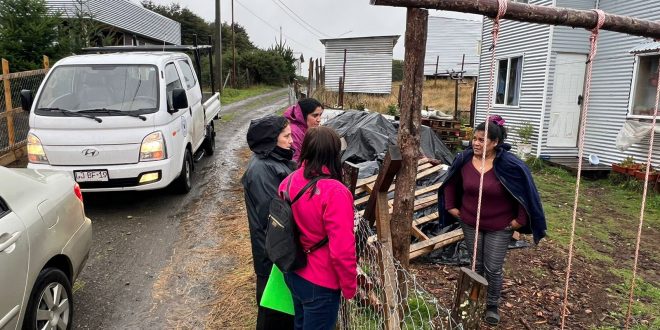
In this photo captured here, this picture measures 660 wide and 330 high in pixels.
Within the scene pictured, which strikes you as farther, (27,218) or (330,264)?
(27,218)

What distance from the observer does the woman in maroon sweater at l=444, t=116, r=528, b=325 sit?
3.49 meters

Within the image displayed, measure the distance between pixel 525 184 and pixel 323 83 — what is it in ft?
70.0

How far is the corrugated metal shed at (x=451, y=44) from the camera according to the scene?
109 ft

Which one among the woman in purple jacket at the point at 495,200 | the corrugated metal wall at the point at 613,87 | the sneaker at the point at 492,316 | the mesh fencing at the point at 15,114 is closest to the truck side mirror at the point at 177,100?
the mesh fencing at the point at 15,114

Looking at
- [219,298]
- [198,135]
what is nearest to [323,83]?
[198,135]

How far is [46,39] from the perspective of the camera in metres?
10.9

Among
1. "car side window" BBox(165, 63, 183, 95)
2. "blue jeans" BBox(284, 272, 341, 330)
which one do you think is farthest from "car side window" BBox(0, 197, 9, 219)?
"car side window" BBox(165, 63, 183, 95)

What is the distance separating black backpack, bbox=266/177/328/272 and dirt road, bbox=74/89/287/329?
1.78 metres

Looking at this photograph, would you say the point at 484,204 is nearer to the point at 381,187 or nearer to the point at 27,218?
the point at 381,187

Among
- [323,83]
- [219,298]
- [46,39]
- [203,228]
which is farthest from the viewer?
[323,83]

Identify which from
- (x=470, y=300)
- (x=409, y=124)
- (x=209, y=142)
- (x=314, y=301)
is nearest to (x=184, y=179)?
(x=209, y=142)

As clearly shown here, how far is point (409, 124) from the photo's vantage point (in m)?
3.00

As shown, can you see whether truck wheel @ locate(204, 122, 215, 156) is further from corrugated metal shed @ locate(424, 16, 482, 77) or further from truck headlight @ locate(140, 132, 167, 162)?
corrugated metal shed @ locate(424, 16, 482, 77)

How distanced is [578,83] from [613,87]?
38.2 inches
